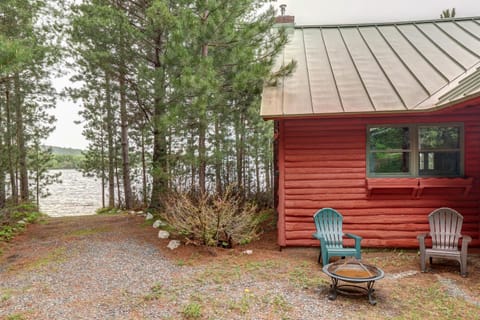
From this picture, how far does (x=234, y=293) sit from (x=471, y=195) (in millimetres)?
4720

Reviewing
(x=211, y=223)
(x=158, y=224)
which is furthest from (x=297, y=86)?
(x=158, y=224)

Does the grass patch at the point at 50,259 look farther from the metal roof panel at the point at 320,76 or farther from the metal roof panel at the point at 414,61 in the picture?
the metal roof panel at the point at 414,61

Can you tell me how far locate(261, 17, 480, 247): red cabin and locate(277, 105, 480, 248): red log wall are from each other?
18mm

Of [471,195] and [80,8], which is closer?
[471,195]

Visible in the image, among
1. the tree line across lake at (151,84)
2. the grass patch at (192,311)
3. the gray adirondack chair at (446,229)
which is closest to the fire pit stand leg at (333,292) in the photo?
the grass patch at (192,311)

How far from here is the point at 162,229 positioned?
22.9ft

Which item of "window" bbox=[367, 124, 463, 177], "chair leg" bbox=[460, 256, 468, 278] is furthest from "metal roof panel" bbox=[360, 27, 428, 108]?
"chair leg" bbox=[460, 256, 468, 278]

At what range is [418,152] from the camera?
17.9 ft

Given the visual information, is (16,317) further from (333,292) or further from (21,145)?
(21,145)

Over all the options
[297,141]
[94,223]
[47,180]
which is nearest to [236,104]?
[297,141]

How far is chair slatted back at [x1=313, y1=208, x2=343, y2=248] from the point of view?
17.0 feet

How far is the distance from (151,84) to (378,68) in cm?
494

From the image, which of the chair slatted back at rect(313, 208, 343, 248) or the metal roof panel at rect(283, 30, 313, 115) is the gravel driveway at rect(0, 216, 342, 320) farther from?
the metal roof panel at rect(283, 30, 313, 115)

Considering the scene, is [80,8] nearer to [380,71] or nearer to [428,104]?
[380,71]
